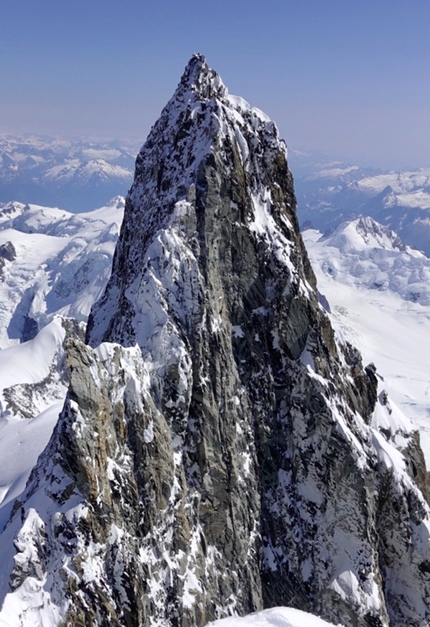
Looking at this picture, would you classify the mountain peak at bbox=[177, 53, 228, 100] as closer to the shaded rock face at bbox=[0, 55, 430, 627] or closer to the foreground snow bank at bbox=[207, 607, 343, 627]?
the shaded rock face at bbox=[0, 55, 430, 627]

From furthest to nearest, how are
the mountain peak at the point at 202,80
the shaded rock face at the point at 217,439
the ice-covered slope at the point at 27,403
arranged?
the ice-covered slope at the point at 27,403 < the mountain peak at the point at 202,80 < the shaded rock face at the point at 217,439

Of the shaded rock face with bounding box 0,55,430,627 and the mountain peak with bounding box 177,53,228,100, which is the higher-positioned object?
the mountain peak with bounding box 177,53,228,100

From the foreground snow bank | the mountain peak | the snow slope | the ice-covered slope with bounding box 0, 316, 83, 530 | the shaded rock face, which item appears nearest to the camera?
the shaded rock face

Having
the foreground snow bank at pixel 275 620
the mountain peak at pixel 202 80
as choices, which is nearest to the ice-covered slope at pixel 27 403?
the foreground snow bank at pixel 275 620

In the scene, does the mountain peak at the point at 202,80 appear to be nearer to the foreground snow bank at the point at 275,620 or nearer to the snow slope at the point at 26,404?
the foreground snow bank at the point at 275,620

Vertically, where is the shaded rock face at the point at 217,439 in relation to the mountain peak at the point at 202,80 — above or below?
below

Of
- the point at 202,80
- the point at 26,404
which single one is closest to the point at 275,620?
the point at 202,80

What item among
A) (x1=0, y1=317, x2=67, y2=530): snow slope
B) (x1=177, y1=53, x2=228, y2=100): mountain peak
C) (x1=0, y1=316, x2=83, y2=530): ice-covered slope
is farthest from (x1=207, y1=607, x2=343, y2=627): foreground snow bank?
(x1=177, y1=53, x2=228, y2=100): mountain peak
